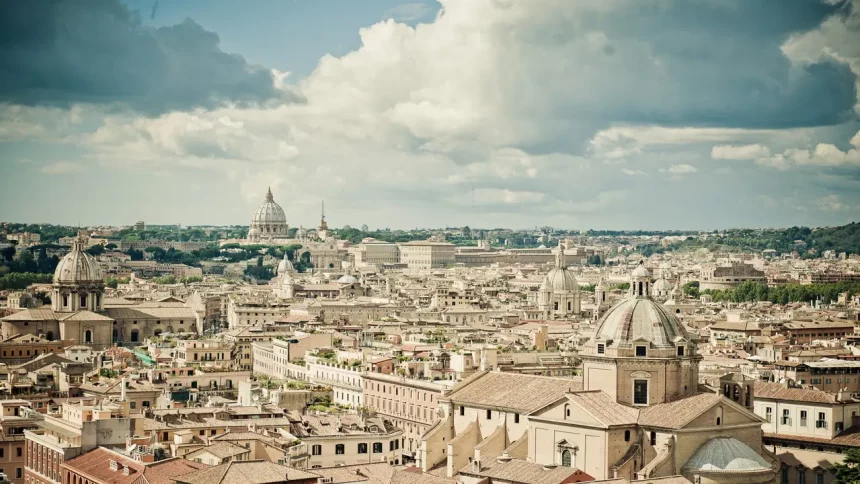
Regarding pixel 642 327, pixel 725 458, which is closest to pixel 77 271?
pixel 642 327

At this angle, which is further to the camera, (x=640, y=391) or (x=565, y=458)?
(x=640, y=391)

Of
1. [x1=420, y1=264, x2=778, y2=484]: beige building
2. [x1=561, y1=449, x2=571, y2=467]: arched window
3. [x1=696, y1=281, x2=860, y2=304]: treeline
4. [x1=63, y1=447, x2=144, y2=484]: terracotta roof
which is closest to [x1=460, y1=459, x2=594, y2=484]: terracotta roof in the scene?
[x1=420, y1=264, x2=778, y2=484]: beige building

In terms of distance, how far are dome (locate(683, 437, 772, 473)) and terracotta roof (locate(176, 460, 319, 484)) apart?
8937 millimetres

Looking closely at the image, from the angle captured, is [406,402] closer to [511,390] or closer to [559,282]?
[511,390]

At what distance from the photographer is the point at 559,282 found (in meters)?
118

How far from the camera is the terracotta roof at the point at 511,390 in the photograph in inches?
1569

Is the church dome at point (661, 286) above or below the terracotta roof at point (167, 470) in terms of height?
above

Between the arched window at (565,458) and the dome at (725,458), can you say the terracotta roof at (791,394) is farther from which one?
the arched window at (565,458)

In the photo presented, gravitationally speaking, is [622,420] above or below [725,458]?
above

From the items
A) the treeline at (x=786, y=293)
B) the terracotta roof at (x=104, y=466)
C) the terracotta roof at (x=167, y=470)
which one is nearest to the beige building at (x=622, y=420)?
the terracotta roof at (x=167, y=470)

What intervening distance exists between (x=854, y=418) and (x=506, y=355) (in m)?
16.6

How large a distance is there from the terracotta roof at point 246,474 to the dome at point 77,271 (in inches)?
2494

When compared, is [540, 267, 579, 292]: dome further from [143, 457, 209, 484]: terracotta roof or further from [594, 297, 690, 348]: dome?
[143, 457, 209, 484]: terracotta roof

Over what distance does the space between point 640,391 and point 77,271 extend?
64.3 meters
